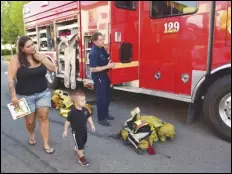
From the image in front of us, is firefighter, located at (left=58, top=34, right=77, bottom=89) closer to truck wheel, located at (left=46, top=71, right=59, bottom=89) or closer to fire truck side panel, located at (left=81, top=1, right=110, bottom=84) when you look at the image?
fire truck side panel, located at (left=81, top=1, right=110, bottom=84)

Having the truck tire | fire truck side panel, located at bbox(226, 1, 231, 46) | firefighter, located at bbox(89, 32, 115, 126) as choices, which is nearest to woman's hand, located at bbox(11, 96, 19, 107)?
firefighter, located at bbox(89, 32, 115, 126)

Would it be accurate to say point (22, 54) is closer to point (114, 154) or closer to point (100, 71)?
point (100, 71)

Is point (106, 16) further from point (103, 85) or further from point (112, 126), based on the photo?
point (112, 126)

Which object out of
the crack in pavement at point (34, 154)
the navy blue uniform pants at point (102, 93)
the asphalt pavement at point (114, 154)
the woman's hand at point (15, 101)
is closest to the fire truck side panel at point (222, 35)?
the asphalt pavement at point (114, 154)

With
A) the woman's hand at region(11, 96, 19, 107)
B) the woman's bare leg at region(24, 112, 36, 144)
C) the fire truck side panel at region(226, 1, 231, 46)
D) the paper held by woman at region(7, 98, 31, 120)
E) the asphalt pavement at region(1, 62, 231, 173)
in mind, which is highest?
the fire truck side panel at region(226, 1, 231, 46)

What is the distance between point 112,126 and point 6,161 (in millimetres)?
1786

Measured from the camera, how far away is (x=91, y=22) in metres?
5.58

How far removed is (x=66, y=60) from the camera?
22.1 feet

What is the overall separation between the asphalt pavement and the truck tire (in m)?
0.17

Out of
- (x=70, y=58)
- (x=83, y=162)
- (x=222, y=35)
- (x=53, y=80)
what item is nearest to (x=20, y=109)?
(x=83, y=162)

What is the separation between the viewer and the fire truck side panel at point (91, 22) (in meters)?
5.07

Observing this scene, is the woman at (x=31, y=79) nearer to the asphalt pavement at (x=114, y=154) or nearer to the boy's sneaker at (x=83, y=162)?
the asphalt pavement at (x=114, y=154)

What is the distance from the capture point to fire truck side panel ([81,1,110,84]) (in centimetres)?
507

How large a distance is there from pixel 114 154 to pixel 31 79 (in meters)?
1.36
